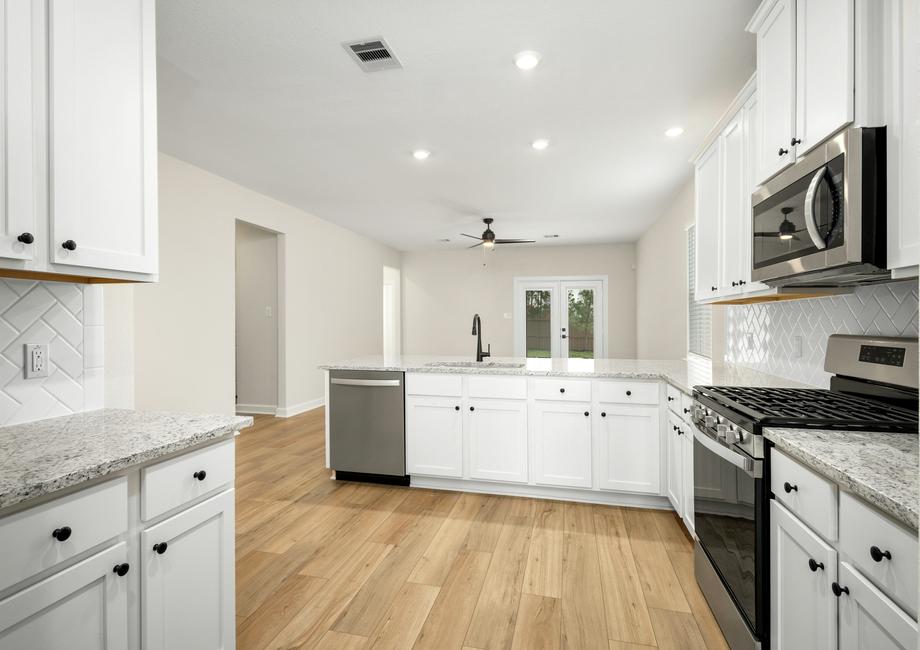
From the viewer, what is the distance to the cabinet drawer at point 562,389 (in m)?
3.00

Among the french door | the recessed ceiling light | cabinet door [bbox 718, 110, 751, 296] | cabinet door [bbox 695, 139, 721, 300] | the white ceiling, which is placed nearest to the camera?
the white ceiling

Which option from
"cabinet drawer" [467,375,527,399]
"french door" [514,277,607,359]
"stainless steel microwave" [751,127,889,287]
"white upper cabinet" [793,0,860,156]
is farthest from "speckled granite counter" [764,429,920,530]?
"french door" [514,277,607,359]

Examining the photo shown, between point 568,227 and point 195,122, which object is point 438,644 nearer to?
point 195,122

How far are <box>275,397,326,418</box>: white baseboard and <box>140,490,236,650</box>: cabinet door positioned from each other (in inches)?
174

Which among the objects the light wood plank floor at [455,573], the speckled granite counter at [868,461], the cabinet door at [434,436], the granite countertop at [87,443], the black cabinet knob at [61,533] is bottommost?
the light wood plank floor at [455,573]

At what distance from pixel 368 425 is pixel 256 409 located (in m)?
3.21

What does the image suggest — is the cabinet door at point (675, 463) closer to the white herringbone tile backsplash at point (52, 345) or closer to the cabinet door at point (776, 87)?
the cabinet door at point (776, 87)

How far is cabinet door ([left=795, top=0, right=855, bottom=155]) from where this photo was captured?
138 centimetres

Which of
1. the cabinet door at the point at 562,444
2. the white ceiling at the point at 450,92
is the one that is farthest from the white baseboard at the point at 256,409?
the cabinet door at the point at 562,444

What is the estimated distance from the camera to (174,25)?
7.44ft

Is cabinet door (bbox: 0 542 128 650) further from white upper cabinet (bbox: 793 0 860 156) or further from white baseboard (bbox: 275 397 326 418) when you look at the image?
white baseboard (bbox: 275 397 326 418)

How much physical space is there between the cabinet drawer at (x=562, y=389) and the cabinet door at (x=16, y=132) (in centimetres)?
254

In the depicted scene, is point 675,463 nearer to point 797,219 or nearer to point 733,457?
point 733,457

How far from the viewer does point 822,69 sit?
4.97 ft
